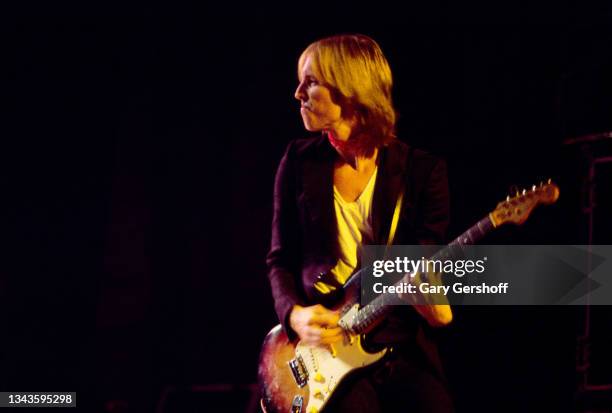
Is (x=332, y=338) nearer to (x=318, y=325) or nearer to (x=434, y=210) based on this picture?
(x=318, y=325)

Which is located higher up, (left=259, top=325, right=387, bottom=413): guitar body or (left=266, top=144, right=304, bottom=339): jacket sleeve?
(left=266, top=144, right=304, bottom=339): jacket sleeve

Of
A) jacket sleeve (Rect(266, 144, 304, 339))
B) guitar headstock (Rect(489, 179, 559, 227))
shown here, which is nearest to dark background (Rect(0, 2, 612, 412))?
jacket sleeve (Rect(266, 144, 304, 339))

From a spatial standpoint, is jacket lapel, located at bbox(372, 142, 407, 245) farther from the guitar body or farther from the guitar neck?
the guitar body

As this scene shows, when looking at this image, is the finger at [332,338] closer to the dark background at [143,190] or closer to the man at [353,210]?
the man at [353,210]

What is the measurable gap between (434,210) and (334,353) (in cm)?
58

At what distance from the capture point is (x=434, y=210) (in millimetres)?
2480

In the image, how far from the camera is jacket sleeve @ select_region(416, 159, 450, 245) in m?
2.46

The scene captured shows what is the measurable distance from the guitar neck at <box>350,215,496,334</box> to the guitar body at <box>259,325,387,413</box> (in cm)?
6

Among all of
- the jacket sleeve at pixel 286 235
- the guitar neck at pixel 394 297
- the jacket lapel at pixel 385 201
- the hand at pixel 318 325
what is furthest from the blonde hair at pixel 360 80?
the hand at pixel 318 325

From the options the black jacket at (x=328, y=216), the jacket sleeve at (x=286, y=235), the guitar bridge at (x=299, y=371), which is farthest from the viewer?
the jacket sleeve at (x=286, y=235)

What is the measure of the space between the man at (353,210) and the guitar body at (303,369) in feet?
0.13

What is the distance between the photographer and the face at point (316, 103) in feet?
8.66

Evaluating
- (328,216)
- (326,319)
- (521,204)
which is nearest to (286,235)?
(328,216)

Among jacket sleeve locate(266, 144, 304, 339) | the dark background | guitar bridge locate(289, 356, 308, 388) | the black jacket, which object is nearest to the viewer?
the black jacket
